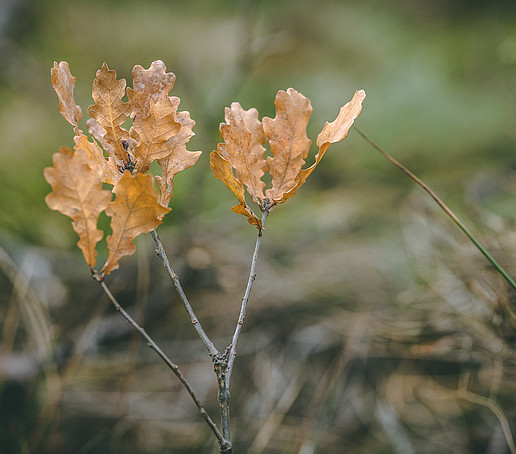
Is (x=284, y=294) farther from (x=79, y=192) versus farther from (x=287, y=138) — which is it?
(x=79, y=192)

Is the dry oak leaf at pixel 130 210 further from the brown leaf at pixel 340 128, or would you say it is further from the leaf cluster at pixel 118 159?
the brown leaf at pixel 340 128

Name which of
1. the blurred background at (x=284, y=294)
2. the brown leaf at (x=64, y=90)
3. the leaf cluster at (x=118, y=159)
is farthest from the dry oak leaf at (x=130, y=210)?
the blurred background at (x=284, y=294)

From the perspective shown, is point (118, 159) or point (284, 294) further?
point (284, 294)

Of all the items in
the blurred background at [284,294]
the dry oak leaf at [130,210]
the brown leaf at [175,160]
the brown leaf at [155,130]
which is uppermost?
the brown leaf at [155,130]

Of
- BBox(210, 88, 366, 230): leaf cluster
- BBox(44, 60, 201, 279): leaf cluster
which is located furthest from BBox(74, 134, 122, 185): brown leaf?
BBox(210, 88, 366, 230): leaf cluster

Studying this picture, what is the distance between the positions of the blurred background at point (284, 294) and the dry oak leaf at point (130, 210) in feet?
1.65

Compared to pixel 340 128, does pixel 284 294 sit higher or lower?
lower

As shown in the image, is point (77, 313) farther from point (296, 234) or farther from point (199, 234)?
point (296, 234)

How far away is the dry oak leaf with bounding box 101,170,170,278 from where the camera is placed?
41cm

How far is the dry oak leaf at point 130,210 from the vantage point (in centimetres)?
41

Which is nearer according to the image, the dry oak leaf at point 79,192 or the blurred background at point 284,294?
the dry oak leaf at point 79,192

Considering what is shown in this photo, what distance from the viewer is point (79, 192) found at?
414mm

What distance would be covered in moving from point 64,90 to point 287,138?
26cm

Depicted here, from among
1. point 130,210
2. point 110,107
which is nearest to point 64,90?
point 110,107
